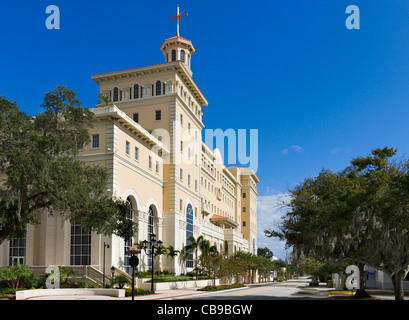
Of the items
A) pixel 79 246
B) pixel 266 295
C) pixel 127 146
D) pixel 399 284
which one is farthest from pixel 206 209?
pixel 399 284

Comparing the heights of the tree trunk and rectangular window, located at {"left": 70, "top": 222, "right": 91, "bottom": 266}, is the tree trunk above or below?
below

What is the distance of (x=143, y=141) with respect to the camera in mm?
47250

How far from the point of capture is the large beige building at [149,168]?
1543 inches

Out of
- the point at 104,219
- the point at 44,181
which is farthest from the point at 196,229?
the point at 44,181

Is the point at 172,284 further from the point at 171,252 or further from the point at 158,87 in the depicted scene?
the point at 158,87

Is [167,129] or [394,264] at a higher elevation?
[167,129]

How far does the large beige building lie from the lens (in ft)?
129

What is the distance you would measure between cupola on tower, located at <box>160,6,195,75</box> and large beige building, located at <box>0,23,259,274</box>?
0.14 m

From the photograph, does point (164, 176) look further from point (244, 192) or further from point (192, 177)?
point (244, 192)

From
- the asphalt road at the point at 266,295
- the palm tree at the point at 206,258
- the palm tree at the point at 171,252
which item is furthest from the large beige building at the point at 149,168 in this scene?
the asphalt road at the point at 266,295

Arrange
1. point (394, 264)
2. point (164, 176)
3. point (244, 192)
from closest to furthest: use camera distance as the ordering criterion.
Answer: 1. point (394, 264)
2. point (164, 176)
3. point (244, 192)

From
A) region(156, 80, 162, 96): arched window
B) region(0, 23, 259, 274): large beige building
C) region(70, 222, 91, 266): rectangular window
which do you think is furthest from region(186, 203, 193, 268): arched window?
region(70, 222, 91, 266): rectangular window

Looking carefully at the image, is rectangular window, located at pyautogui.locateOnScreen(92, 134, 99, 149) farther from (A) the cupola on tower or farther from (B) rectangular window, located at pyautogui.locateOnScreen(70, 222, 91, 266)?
(A) the cupola on tower
